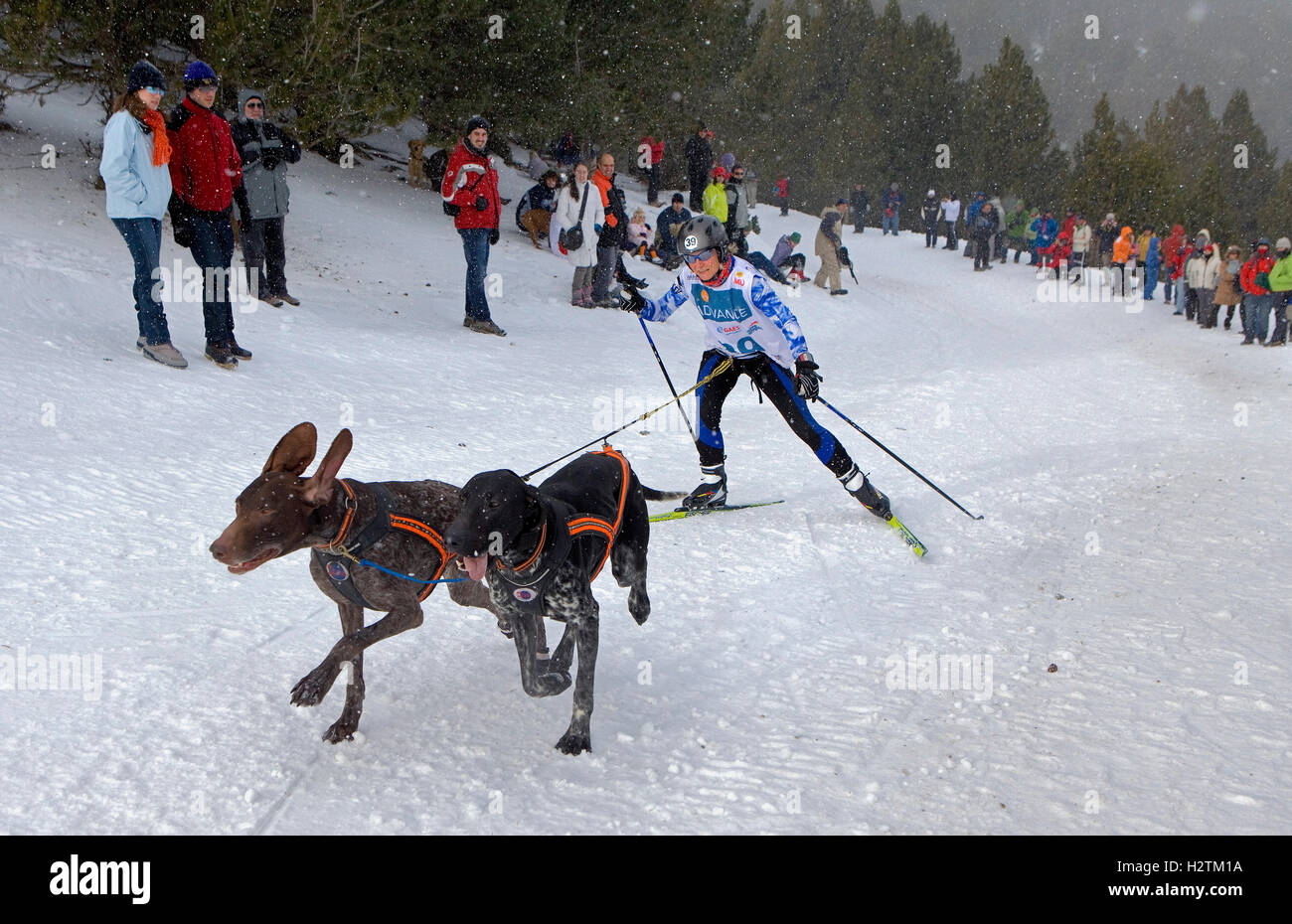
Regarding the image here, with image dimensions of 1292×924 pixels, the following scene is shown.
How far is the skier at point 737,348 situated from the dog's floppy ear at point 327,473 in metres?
3.33

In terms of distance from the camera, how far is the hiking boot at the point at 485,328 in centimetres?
1207

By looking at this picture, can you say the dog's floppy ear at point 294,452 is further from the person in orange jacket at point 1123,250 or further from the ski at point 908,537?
the person in orange jacket at point 1123,250

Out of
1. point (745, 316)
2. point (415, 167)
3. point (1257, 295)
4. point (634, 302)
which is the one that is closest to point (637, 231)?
point (415, 167)

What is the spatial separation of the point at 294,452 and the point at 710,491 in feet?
12.5

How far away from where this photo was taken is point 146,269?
306 inches

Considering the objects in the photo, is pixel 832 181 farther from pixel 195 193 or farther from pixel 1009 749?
pixel 1009 749

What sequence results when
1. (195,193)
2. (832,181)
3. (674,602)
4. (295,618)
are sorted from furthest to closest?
(832,181)
(195,193)
(674,602)
(295,618)

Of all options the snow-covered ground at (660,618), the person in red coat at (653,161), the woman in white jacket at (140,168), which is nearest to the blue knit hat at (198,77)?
the woman in white jacket at (140,168)

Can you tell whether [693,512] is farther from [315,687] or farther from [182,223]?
[182,223]

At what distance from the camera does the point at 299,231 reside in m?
14.8

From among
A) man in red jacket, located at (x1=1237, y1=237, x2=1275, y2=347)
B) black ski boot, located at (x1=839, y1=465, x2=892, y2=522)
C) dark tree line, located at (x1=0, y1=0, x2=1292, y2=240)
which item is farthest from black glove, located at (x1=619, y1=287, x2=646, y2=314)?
man in red jacket, located at (x1=1237, y1=237, x2=1275, y2=347)

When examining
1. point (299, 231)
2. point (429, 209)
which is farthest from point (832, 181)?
point (299, 231)

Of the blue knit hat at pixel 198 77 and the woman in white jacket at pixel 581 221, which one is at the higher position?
the blue knit hat at pixel 198 77
